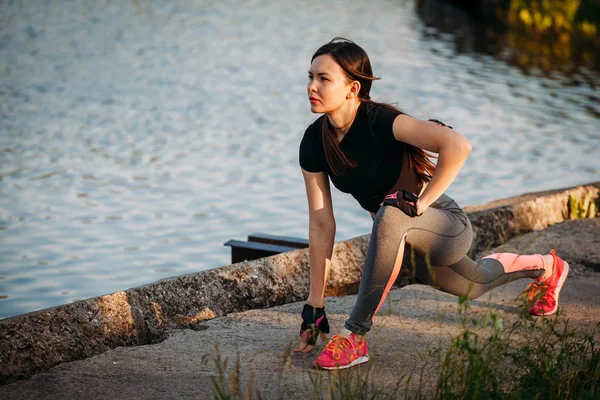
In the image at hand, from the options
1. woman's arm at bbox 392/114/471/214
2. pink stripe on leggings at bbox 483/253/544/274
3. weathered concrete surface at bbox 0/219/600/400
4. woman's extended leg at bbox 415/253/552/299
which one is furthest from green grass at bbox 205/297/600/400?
pink stripe on leggings at bbox 483/253/544/274

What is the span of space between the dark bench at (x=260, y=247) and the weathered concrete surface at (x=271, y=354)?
929mm

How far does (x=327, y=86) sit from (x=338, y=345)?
1025 mm

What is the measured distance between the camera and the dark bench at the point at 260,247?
5875mm

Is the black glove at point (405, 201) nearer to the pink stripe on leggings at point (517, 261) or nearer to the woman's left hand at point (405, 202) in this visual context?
the woman's left hand at point (405, 202)

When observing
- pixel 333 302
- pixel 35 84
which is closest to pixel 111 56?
pixel 35 84

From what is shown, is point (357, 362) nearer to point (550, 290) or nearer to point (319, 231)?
point (319, 231)

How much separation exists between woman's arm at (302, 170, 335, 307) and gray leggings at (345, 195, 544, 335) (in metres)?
0.27

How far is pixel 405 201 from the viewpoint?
12.8 ft

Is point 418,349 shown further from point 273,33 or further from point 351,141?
point 273,33

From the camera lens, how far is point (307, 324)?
13.5 ft

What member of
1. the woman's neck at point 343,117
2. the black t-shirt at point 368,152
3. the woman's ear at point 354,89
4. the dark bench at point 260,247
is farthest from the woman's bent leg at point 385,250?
the dark bench at point 260,247

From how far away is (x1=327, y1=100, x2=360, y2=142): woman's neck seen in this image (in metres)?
4.05

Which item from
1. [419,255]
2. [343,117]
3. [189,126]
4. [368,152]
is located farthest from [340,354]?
[189,126]

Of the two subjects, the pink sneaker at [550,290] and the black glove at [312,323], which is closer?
the black glove at [312,323]
